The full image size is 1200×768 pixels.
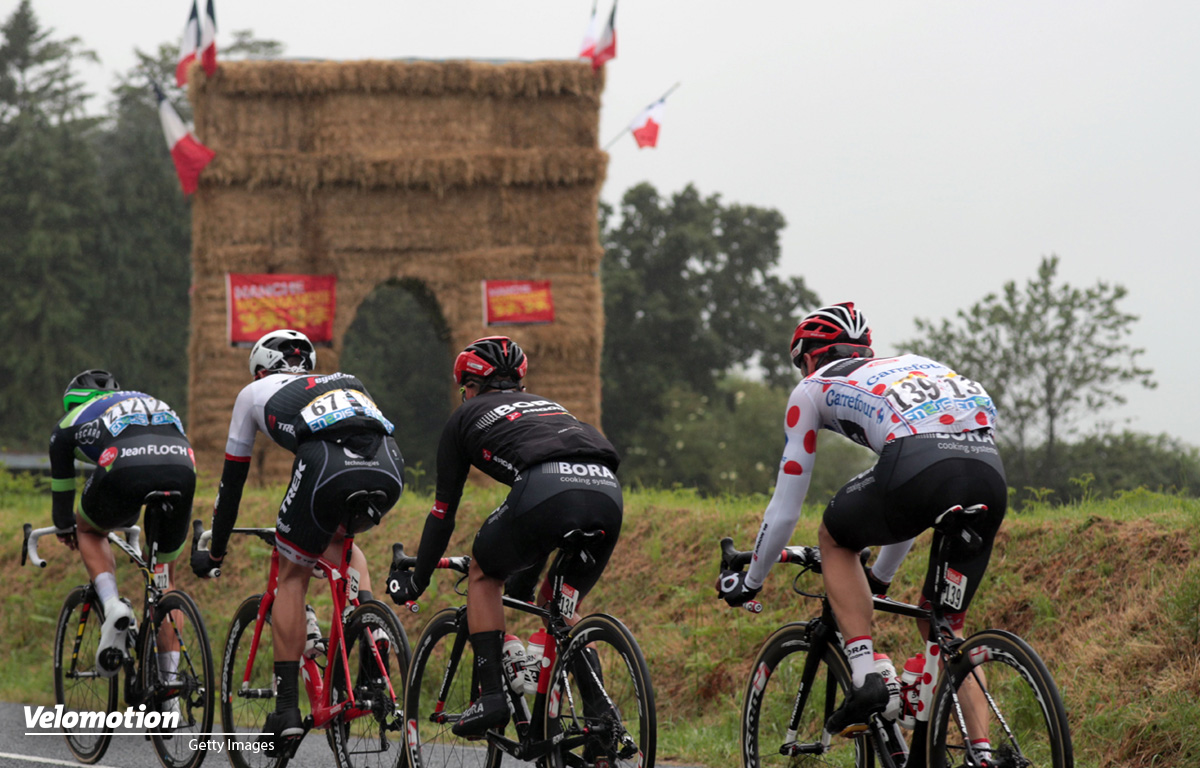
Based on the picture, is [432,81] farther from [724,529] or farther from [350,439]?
[350,439]

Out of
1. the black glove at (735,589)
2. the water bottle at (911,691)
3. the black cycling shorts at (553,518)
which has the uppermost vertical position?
the black cycling shorts at (553,518)

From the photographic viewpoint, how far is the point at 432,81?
19328 mm

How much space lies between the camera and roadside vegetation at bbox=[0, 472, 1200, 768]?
19.8 feet

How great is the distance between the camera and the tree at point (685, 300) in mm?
42969

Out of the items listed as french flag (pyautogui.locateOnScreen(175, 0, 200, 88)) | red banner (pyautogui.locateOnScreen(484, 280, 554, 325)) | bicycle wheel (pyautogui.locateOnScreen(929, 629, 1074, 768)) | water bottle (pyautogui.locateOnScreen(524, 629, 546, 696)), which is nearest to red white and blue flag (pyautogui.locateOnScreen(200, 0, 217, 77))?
french flag (pyautogui.locateOnScreen(175, 0, 200, 88))

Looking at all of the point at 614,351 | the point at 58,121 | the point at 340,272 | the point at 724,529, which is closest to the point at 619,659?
the point at 724,529

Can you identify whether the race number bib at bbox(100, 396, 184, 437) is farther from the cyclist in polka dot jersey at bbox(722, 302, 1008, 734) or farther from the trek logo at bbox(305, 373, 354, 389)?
the cyclist in polka dot jersey at bbox(722, 302, 1008, 734)

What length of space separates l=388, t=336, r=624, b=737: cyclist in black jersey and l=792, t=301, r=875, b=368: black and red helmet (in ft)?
3.09

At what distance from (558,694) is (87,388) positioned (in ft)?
14.3

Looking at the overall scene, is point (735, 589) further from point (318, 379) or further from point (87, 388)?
point (87, 388)

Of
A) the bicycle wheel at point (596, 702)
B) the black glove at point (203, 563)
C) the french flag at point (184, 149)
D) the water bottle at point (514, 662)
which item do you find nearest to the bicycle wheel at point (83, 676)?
the black glove at point (203, 563)

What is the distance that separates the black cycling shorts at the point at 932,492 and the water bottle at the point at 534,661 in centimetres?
142

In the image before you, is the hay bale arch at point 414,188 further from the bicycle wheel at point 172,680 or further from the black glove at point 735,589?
the black glove at point 735,589

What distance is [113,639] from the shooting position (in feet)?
23.1
